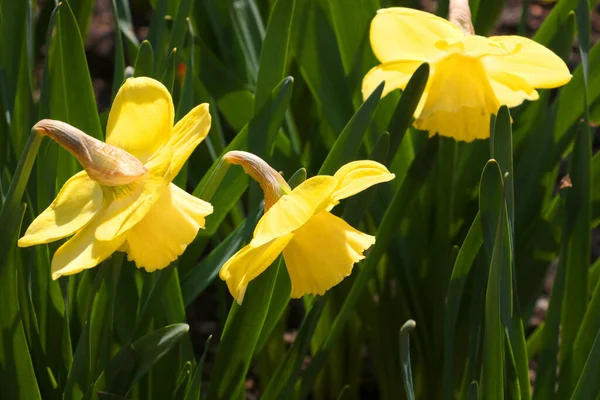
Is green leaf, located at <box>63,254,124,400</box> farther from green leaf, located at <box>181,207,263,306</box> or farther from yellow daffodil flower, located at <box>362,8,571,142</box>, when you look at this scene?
yellow daffodil flower, located at <box>362,8,571,142</box>

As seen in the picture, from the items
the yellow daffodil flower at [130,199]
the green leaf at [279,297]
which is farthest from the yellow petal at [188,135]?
the green leaf at [279,297]

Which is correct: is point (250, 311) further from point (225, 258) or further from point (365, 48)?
point (365, 48)

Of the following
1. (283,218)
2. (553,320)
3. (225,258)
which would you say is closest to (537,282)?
(553,320)

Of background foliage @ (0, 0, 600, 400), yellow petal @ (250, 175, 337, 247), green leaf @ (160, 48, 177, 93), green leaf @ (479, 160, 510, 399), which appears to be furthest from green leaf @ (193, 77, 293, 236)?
yellow petal @ (250, 175, 337, 247)

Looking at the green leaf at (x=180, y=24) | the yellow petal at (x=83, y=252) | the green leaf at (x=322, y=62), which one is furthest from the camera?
the green leaf at (x=322, y=62)

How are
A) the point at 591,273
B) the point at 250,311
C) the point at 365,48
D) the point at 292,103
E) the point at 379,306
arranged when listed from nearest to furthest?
1. the point at 250,311
2. the point at 591,273
3. the point at 365,48
4. the point at 379,306
5. the point at 292,103

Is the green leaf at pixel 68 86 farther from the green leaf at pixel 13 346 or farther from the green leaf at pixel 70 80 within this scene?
the green leaf at pixel 13 346
